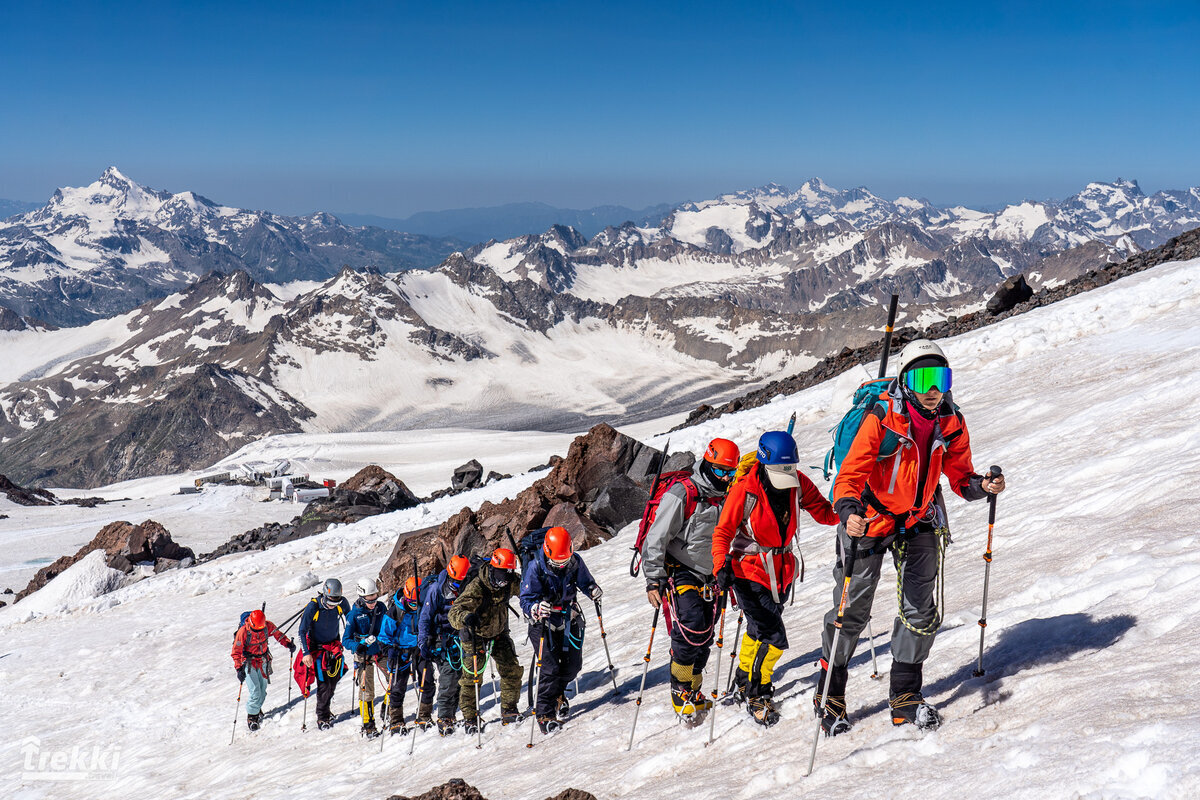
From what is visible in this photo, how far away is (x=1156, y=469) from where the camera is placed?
11.0 m

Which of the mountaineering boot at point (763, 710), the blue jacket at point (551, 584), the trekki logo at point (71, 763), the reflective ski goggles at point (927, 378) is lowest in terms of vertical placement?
the trekki logo at point (71, 763)

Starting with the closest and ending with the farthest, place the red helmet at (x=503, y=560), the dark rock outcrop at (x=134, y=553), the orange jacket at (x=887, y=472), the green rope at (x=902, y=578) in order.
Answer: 1. the orange jacket at (x=887, y=472)
2. the green rope at (x=902, y=578)
3. the red helmet at (x=503, y=560)
4. the dark rock outcrop at (x=134, y=553)

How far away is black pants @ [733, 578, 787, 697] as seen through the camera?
25.3 feet

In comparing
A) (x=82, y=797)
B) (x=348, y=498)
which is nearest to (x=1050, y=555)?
(x=82, y=797)

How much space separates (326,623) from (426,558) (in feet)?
27.2

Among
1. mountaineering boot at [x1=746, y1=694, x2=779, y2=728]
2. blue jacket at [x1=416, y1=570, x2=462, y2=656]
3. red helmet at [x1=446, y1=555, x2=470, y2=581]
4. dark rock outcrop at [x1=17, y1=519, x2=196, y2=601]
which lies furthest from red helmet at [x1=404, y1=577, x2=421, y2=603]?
dark rock outcrop at [x1=17, y1=519, x2=196, y2=601]

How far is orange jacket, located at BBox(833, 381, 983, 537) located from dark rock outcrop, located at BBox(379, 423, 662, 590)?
1594 cm

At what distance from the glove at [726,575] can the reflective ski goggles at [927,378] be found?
8.45ft

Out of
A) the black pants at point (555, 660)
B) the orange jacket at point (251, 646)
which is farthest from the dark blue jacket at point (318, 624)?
the black pants at point (555, 660)

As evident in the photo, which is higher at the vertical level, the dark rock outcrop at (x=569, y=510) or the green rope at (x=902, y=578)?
the green rope at (x=902, y=578)

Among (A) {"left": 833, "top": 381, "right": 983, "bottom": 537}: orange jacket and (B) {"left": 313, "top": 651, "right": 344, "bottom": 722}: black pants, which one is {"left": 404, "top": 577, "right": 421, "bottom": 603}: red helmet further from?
(A) {"left": 833, "top": 381, "right": 983, "bottom": 537}: orange jacket

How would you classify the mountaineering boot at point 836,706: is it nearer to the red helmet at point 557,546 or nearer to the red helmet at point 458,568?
the red helmet at point 557,546

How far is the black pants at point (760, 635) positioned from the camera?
25.3 ft

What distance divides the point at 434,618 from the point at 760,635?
533 cm
